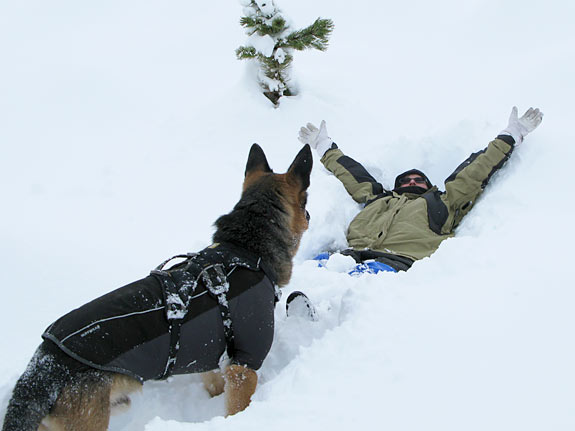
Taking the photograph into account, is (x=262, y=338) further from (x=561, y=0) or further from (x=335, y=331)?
(x=561, y=0)

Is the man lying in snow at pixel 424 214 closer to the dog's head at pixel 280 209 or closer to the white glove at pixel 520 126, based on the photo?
the white glove at pixel 520 126

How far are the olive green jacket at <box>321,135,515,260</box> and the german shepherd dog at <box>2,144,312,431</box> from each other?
6.62 ft

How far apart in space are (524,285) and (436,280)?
0.49 metres

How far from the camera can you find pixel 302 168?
9.40 ft

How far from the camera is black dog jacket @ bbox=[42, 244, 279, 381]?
193 centimetres

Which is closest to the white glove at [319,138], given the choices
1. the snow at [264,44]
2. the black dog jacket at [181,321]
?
the snow at [264,44]

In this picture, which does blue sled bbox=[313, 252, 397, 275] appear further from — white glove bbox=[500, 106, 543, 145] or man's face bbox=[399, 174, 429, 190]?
white glove bbox=[500, 106, 543, 145]

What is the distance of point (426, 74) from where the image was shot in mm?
11359

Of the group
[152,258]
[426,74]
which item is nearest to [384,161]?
[152,258]

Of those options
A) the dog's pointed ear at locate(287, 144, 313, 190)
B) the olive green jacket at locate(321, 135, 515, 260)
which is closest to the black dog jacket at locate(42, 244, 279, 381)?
the dog's pointed ear at locate(287, 144, 313, 190)

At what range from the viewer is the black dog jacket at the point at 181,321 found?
1.93 m

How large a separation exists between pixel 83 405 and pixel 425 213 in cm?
402

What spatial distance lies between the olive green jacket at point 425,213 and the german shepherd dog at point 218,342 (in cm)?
202

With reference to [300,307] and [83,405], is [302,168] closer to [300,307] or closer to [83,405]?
[300,307]
